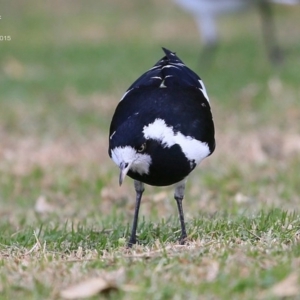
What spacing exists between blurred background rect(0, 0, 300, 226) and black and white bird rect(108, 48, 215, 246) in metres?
1.57

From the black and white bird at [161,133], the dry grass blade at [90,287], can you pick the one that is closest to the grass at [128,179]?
the dry grass blade at [90,287]

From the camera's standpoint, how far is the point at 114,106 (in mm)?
10562

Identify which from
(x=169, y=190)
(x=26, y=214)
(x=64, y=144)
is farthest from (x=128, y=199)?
(x=64, y=144)

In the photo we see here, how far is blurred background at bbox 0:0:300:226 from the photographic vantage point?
6.94 meters

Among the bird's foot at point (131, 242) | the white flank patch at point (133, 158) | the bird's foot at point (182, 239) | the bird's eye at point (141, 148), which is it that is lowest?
the bird's foot at point (131, 242)

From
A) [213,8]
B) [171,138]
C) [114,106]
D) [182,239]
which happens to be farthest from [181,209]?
[213,8]

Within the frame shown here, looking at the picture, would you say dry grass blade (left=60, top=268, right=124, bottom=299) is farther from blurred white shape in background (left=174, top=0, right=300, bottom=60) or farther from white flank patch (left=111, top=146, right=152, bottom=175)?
blurred white shape in background (left=174, top=0, right=300, bottom=60)

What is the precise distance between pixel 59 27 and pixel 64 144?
9.36 metres

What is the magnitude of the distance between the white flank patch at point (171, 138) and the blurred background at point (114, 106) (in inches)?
67.5

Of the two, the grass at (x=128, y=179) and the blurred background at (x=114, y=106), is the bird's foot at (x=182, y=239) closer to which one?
the grass at (x=128, y=179)

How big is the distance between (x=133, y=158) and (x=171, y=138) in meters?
0.24

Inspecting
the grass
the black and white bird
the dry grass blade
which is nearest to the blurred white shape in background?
the grass

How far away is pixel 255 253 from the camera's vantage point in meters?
3.66

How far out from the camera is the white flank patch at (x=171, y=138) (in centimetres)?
416
